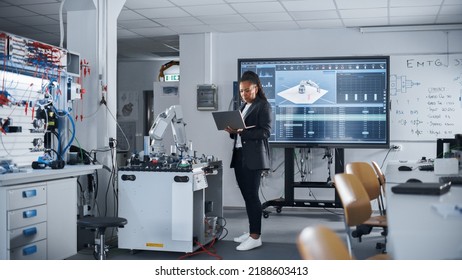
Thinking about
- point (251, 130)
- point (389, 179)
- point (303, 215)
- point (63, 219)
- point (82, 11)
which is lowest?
point (303, 215)

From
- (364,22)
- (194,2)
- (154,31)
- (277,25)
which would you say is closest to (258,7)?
(194,2)

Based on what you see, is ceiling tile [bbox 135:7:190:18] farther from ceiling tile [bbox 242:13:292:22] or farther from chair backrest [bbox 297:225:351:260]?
chair backrest [bbox 297:225:351:260]

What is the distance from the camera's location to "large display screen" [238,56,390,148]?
17.7 feet

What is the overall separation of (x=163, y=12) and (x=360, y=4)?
6.54 feet

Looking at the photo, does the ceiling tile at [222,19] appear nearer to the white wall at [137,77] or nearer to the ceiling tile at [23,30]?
the ceiling tile at [23,30]

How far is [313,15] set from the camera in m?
5.30

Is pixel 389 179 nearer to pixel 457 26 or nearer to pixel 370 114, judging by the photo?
pixel 370 114

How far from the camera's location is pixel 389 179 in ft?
9.33

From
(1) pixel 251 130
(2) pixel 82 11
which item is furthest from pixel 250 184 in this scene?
(2) pixel 82 11

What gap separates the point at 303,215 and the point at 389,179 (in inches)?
111

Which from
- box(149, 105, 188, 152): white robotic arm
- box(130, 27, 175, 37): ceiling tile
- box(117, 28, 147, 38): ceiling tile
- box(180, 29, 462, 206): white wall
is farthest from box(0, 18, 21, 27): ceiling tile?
box(149, 105, 188, 152): white robotic arm

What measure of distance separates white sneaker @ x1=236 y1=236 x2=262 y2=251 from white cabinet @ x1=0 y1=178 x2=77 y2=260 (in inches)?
47.6

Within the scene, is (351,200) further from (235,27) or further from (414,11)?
(235,27)

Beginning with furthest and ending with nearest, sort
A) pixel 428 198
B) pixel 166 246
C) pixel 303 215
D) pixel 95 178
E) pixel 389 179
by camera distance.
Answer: pixel 303 215, pixel 95 178, pixel 166 246, pixel 389 179, pixel 428 198
